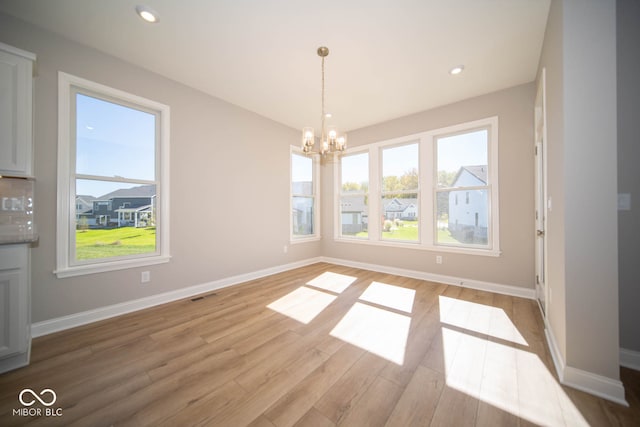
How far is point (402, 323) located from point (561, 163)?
1891mm

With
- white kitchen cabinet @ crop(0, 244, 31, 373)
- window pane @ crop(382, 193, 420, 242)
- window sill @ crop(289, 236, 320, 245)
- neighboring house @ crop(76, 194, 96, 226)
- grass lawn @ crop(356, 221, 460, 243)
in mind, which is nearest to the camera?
white kitchen cabinet @ crop(0, 244, 31, 373)

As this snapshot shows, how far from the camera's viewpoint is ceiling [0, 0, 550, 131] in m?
1.94

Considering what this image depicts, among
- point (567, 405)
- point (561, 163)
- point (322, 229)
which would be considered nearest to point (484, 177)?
point (561, 163)

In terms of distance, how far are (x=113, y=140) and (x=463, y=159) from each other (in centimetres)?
482

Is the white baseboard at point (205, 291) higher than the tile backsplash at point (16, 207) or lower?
lower

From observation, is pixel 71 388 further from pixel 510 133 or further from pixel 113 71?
pixel 510 133

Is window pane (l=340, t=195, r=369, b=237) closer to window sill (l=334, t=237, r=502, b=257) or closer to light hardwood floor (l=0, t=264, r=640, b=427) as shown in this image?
window sill (l=334, t=237, r=502, b=257)

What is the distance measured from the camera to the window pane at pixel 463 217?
11.2 feet

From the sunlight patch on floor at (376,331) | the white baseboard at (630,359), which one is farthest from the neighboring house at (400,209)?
the white baseboard at (630,359)

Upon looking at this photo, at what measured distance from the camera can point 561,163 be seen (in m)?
1.56

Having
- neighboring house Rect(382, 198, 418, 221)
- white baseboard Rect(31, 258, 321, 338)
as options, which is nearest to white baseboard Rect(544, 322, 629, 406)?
neighboring house Rect(382, 198, 418, 221)

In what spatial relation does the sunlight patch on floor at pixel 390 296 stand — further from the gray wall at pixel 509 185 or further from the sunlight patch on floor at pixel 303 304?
the gray wall at pixel 509 185

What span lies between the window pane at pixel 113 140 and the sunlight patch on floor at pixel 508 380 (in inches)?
150

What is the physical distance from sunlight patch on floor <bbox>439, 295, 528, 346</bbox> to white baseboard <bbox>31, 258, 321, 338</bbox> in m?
2.93
